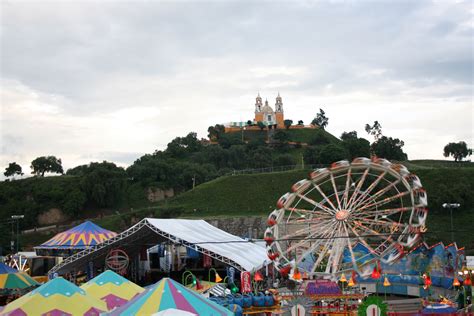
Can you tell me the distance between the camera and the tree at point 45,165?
94438 millimetres

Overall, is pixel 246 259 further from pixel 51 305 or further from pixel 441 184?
pixel 441 184

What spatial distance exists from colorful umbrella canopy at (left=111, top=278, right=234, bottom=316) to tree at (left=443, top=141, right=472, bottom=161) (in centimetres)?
7755

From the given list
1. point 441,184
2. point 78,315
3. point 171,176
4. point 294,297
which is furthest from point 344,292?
point 171,176

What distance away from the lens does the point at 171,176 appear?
8206 cm

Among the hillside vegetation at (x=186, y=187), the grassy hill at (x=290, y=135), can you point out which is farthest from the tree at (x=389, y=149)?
the grassy hill at (x=290, y=135)

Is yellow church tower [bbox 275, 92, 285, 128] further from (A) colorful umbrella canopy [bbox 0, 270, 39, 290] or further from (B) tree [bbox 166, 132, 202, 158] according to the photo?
(A) colorful umbrella canopy [bbox 0, 270, 39, 290]

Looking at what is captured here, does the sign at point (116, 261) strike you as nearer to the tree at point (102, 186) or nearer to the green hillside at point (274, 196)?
the green hillside at point (274, 196)

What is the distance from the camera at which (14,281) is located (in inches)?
1164

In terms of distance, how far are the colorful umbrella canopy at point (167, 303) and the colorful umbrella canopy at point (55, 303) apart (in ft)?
11.9

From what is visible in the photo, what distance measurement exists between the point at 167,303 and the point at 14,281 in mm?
15538

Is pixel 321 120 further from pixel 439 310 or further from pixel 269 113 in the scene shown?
pixel 439 310

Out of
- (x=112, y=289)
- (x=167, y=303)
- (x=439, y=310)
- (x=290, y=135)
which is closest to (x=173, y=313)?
(x=167, y=303)

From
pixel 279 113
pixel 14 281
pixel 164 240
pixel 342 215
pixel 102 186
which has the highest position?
pixel 279 113

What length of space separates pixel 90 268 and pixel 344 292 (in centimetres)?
1545
